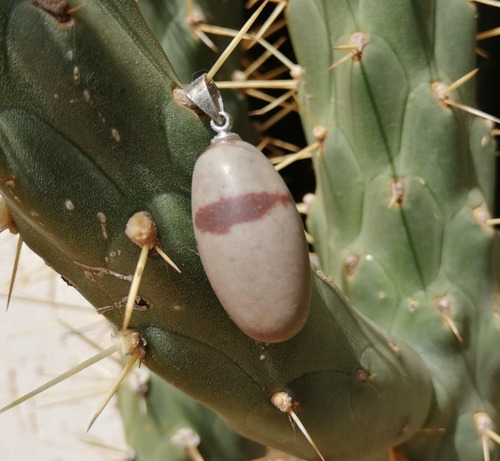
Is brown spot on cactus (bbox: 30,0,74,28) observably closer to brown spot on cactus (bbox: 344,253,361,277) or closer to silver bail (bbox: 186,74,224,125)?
silver bail (bbox: 186,74,224,125)

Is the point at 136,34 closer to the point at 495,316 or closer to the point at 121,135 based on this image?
the point at 121,135

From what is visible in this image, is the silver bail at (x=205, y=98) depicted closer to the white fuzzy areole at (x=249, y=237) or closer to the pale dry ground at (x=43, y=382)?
the white fuzzy areole at (x=249, y=237)

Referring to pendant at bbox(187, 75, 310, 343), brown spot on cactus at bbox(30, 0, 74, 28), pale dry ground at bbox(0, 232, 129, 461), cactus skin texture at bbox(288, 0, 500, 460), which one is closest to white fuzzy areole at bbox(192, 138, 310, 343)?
pendant at bbox(187, 75, 310, 343)

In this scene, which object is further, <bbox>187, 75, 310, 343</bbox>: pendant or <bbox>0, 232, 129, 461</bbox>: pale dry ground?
<bbox>0, 232, 129, 461</bbox>: pale dry ground

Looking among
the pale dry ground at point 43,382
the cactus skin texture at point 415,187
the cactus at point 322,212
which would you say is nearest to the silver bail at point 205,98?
the cactus at point 322,212

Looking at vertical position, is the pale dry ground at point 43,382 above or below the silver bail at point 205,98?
below

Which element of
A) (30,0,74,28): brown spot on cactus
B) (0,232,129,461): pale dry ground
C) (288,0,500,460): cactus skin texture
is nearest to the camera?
(30,0,74,28): brown spot on cactus

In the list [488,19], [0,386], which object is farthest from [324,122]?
[0,386]
